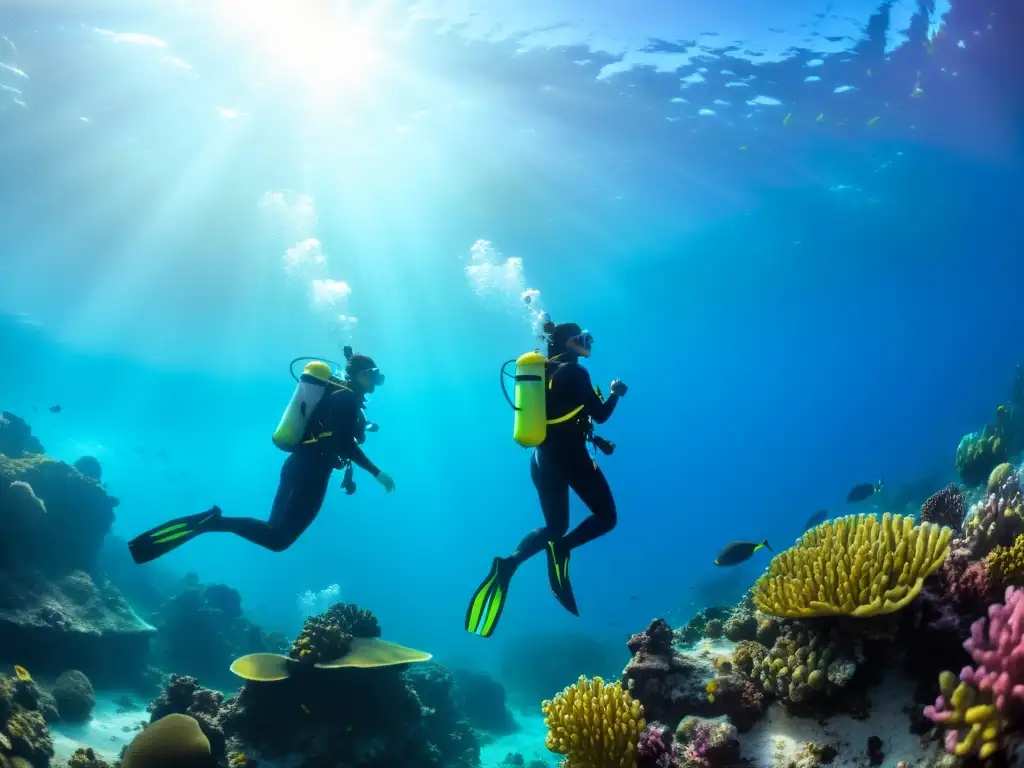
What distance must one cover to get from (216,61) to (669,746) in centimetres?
2733

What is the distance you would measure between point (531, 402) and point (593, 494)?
1.33 metres

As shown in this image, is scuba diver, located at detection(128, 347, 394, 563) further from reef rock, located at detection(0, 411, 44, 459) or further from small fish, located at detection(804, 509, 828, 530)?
reef rock, located at detection(0, 411, 44, 459)

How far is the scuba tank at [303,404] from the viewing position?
795cm

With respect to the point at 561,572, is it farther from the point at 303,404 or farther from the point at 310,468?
Answer: the point at 303,404

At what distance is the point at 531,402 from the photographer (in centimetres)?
629

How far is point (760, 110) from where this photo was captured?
2533 cm

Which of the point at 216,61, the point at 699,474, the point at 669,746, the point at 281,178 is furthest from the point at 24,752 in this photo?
the point at 699,474

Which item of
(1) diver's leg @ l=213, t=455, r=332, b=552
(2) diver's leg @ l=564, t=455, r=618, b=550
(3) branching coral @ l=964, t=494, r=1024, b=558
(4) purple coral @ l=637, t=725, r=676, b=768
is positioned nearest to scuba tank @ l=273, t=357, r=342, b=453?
(1) diver's leg @ l=213, t=455, r=332, b=552

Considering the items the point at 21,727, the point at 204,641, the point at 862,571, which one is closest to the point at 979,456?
the point at 862,571

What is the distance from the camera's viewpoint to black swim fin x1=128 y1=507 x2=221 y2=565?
7.23 m

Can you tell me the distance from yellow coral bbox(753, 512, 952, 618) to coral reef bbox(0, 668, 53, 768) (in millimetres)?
8923

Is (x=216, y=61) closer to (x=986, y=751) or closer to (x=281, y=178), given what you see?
(x=281, y=178)

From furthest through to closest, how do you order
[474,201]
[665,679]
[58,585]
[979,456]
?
1. [474,201]
2. [58,585]
3. [979,456]
4. [665,679]

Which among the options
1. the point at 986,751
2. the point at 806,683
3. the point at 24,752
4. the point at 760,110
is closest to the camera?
the point at 986,751
